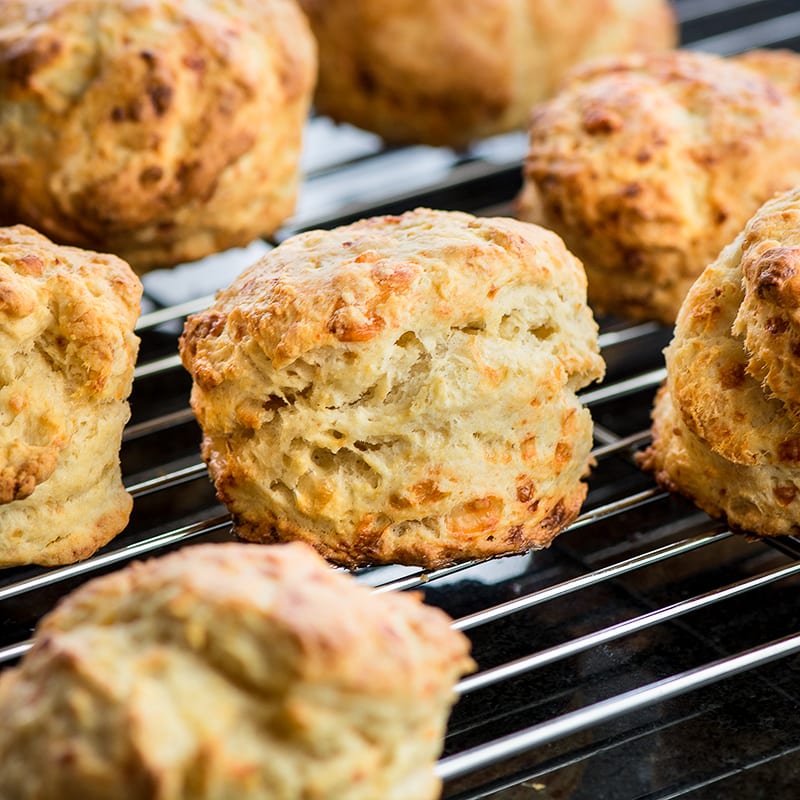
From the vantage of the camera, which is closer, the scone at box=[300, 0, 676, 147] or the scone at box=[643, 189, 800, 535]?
the scone at box=[643, 189, 800, 535]

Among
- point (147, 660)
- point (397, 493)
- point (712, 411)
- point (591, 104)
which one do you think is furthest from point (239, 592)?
point (591, 104)

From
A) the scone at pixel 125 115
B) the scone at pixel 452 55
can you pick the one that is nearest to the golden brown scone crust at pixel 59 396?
the scone at pixel 125 115

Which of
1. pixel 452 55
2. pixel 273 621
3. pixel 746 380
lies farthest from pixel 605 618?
pixel 452 55

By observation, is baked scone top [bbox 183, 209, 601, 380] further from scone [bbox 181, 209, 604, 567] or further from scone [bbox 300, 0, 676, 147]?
scone [bbox 300, 0, 676, 147]

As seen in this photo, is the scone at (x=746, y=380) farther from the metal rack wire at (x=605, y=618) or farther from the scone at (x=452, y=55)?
the scone at (x=452, y=55)

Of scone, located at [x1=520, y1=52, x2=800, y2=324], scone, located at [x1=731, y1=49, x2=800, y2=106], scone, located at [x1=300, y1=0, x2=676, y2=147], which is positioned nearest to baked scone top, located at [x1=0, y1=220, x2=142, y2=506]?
scone, located at [x1=520, y1=52, x2=800, y2=324]

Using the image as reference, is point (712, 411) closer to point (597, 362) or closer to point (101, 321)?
point (597, 362)
